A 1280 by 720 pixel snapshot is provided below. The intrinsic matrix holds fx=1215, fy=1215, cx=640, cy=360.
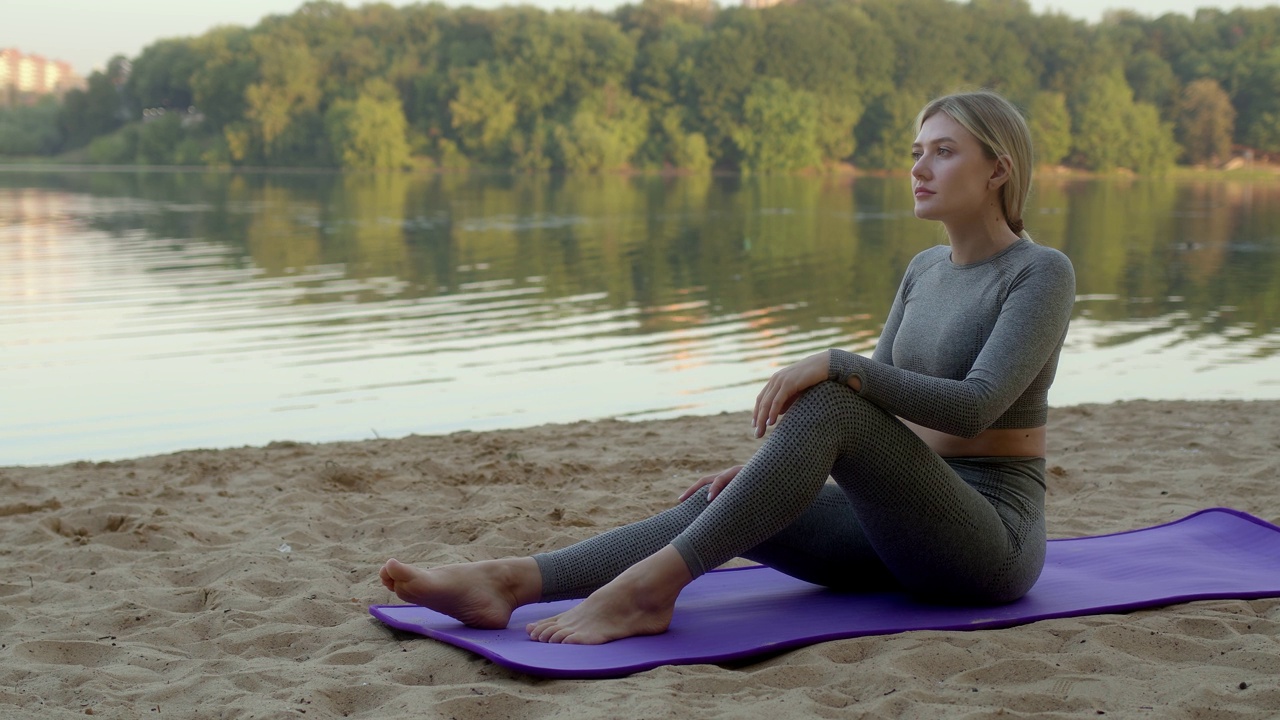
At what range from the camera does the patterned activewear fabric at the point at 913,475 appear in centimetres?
277

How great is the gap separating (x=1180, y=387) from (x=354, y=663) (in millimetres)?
7631

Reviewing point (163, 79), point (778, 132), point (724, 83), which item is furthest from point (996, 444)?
point (163, 79)

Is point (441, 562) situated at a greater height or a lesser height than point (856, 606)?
lesser

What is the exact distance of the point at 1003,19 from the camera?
80.3m

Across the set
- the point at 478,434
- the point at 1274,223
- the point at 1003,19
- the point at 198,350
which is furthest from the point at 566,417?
the point at 1003,19

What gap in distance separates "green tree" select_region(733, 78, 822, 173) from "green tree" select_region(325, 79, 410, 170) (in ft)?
64.0

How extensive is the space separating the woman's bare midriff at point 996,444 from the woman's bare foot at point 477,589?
1.08 metres

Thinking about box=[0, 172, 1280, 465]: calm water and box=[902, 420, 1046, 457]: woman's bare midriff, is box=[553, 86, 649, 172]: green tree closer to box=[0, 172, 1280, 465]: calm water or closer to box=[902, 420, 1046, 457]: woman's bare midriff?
box=[0, 172, 1280, 465]: calm water

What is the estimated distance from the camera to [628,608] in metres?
2.97

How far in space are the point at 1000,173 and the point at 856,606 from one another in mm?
1192

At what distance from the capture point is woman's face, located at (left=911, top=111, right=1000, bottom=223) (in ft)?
10.1

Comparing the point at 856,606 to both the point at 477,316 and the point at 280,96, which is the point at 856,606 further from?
the point at 280,96

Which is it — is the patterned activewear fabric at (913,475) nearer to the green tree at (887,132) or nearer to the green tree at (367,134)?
Answer: the green tree at (367,134)

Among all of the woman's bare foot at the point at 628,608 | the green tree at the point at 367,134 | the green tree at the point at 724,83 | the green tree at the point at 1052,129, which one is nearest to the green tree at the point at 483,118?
the green tree at the point at 367,134
